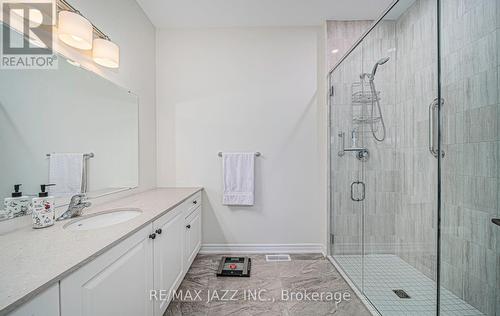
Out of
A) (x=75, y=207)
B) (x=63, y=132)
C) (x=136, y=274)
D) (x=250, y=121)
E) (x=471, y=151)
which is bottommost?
(x=136, y=274)

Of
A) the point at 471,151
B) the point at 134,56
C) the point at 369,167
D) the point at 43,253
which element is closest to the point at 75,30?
the point at 134,56

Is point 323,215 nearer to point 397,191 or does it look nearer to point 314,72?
point 397,191

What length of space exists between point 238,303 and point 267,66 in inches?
91.1

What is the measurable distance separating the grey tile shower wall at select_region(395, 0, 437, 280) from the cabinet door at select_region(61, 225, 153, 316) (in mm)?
1918

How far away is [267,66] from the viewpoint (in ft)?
8.27

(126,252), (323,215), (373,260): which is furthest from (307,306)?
(126,252)

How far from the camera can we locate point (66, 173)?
1.35 metres

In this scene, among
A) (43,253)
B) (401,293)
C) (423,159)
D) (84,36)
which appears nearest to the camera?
(43,253)

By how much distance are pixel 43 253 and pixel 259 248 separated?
2.04m

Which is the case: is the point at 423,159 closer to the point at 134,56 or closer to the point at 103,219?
the point at 103,219

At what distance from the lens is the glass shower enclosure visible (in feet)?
4.74

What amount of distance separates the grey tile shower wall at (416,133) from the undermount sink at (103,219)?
2.09m

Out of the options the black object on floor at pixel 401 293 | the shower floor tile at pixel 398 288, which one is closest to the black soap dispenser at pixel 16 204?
the shower floor tile at pixel 398 288

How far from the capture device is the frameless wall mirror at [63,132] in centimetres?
107
